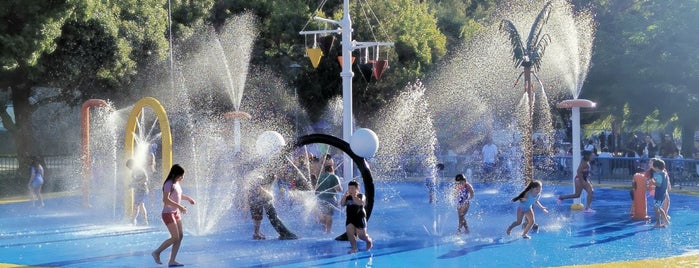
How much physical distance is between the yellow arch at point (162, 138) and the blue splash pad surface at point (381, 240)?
0.59 metres

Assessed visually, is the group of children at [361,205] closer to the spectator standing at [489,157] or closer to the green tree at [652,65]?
the spectator standing at [489,157]

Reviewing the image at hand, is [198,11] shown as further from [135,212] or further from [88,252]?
[88,252]

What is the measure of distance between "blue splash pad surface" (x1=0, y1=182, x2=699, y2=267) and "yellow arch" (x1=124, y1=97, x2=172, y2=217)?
0.59 metres

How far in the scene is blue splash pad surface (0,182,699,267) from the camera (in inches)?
497

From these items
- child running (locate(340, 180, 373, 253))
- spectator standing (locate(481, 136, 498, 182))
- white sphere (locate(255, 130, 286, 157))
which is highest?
white sphere (locate(255, 130, 286, 157))

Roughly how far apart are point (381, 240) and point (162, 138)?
15.5 ft

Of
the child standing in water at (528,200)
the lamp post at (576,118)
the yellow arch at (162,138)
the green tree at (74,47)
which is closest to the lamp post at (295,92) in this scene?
the green tree at (74,47)

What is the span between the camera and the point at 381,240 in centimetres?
1487

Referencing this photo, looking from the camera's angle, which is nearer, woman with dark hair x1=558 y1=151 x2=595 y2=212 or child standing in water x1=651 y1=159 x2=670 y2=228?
child standing in water x1=651 y1=159 x2=670 y2=228

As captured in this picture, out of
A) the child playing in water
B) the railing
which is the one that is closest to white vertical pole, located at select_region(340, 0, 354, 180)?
the child playing in water

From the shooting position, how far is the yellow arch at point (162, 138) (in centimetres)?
1634

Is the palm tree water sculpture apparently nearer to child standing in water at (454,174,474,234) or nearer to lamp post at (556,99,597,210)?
lamp post at (556,99,597,210)

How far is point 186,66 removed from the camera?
111 feet

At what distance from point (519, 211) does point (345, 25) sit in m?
5.13
